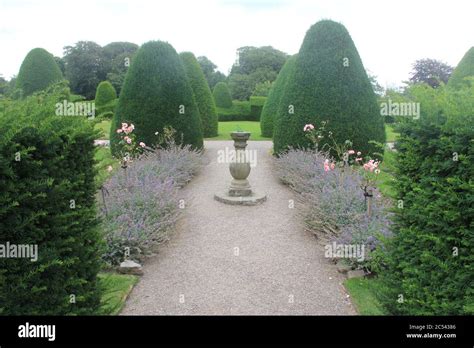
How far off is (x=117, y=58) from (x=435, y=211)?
48977mm

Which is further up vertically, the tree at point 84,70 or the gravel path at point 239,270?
the tree at point 84,70

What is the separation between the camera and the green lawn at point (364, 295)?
4117 mm

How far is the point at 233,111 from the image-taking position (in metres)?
32.4

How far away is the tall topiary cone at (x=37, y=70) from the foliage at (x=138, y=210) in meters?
17.2

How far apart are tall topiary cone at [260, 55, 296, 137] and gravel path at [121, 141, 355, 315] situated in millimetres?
9412

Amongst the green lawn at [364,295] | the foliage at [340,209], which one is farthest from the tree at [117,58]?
the green lawn at [364,295]

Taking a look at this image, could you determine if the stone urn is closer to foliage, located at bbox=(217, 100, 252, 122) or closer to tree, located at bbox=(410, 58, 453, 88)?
foliage, located at bbox=(217, 100, 252, 122)

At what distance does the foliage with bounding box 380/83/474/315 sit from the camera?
2.88 metres

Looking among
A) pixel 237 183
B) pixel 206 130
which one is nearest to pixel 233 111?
pixel 206 130

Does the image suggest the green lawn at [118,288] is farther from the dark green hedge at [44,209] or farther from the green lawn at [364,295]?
the green lawn at [364,295]

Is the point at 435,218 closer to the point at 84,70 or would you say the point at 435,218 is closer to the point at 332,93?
the point at 332,93

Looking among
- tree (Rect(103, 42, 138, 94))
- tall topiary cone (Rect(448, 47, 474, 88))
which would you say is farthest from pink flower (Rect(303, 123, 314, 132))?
tree (Rect(103, 42, 138, 94))
